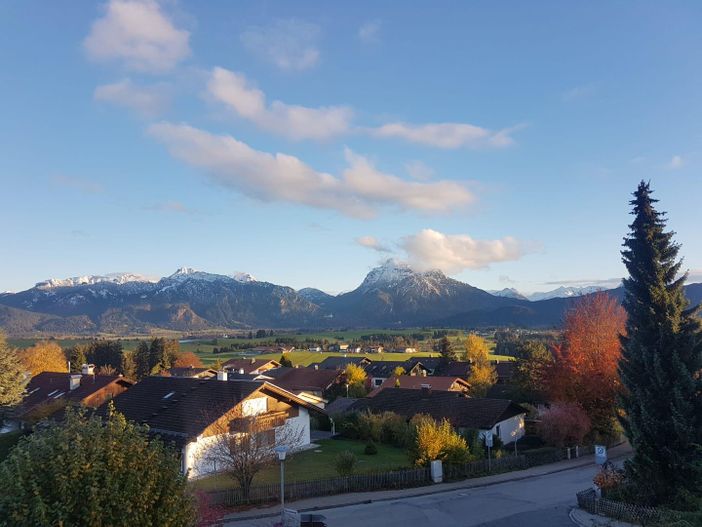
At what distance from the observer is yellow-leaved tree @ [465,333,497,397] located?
206 feet

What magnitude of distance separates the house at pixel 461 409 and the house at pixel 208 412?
1035cm

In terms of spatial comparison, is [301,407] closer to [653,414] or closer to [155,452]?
[653,414]

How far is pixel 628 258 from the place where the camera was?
25.2 meters

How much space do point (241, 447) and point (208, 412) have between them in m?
7.19

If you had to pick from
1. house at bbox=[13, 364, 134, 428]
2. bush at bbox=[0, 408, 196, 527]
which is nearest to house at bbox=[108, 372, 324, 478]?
house at bbox=[13, 364, 134, 428]

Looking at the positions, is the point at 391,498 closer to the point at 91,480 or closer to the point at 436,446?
the point at 436,446

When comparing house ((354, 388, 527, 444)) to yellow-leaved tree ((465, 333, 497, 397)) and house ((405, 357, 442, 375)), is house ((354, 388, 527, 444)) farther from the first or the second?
house ((405, 357, 442, 375))

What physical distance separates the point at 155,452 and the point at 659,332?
2242 centimetres

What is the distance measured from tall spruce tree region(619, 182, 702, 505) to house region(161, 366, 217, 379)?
55.0 meters

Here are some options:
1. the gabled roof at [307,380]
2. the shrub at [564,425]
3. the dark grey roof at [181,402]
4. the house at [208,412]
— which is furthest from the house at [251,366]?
the shrub at [564,425]

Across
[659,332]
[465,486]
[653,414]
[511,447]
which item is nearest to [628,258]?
[659,332]

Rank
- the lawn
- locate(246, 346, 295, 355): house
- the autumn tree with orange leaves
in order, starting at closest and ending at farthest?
1. the lawn
2. the autumn tree with orange leaves
3. locate(246, 346, 295, 355): house

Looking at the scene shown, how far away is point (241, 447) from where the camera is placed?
82.7 feet

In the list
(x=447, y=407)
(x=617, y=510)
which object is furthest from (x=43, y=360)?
(x=617, y=510)
